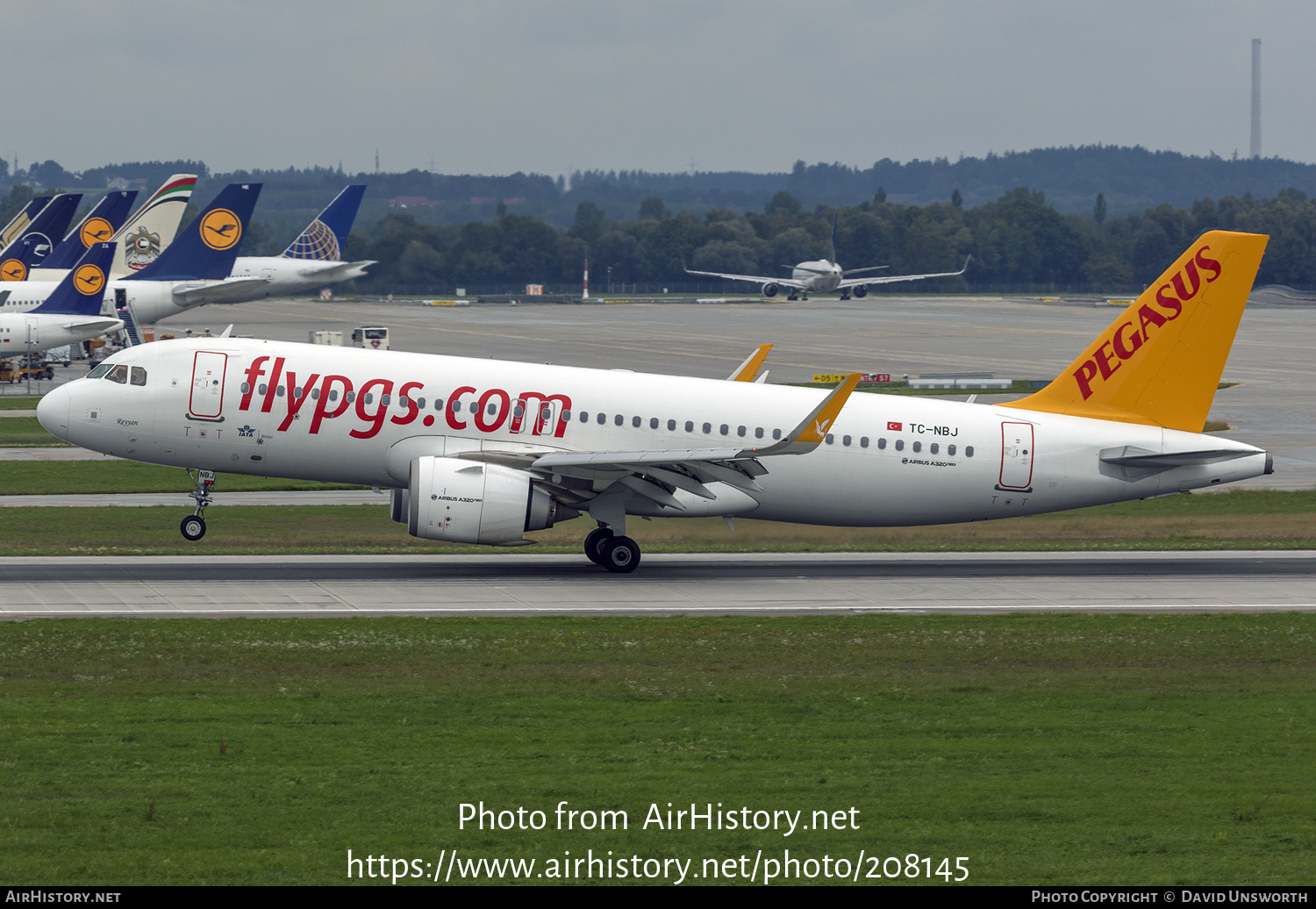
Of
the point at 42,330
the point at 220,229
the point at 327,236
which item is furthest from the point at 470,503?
the point at 327,236

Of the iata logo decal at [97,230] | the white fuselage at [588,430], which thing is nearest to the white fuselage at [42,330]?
the iata logo decal at [97,230]

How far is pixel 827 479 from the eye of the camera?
118 ft

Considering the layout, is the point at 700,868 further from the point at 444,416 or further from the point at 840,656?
the point at 444,416

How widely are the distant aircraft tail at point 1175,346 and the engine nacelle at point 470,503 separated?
13504mm

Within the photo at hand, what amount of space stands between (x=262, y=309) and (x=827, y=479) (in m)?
164

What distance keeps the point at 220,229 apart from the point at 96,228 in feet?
31.4

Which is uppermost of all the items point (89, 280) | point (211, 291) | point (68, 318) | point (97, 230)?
point (97, 230)

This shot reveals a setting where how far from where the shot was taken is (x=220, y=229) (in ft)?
389

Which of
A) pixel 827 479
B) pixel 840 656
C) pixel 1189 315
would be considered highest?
pixel 1189 315

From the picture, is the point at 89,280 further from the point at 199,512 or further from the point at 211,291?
the point at 199,512

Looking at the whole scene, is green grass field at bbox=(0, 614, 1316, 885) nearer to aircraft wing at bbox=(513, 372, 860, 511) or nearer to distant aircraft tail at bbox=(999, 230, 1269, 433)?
aircraft wing at bbox=(513, 372, 860, 511)

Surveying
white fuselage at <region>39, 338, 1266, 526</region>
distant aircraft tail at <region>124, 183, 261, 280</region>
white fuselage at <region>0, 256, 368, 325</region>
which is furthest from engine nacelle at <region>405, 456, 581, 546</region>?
distant aircraft tail at <region>124, 183, 261, 280</region>

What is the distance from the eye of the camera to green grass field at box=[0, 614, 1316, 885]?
15.8 metres
